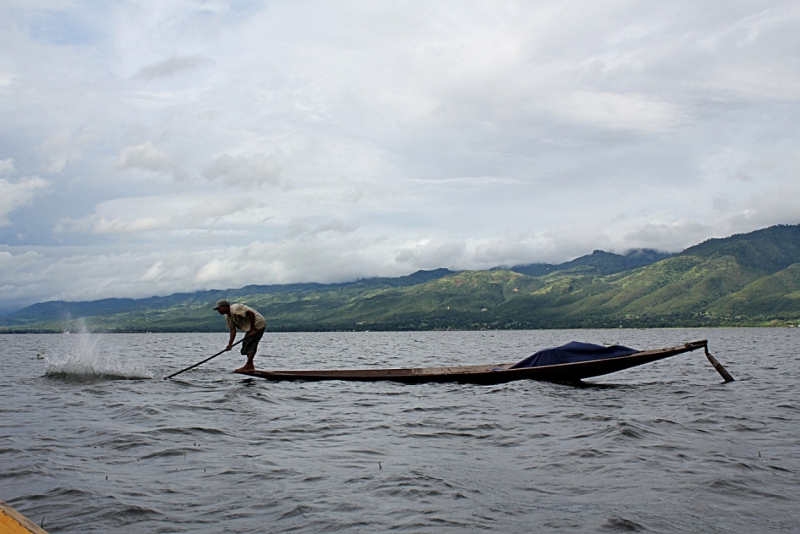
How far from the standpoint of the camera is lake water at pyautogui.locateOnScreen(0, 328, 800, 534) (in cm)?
812

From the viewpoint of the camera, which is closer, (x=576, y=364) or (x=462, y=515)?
(x=462, y=515)

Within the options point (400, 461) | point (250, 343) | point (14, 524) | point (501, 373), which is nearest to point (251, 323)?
point (250, 343)

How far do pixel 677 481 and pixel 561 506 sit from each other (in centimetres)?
263

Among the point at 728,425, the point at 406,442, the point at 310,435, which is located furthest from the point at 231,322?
the point at 728,425

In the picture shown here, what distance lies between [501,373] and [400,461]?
13.5 meters

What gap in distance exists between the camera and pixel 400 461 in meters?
11.4

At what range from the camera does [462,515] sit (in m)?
8.21

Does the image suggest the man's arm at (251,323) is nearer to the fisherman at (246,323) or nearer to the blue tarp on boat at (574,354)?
the fisherman at (246,323)

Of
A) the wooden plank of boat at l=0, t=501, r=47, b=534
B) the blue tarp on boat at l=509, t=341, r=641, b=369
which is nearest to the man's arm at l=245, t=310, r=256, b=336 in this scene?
the blue tarp on boat at l=509, t=341, r=641, b=369

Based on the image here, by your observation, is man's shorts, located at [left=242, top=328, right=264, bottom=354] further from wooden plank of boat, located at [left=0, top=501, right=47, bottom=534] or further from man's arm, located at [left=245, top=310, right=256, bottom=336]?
wooden plank of boat, located at [left=0, top=501, right=47, bottom=534]

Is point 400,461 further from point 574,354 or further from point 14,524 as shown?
point 574,354

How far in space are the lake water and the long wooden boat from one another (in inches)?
91.7

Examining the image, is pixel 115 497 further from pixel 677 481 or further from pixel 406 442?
pixel 677 481

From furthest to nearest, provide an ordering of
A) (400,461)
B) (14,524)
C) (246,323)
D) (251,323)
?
(251,323) < (246,323) < (400,461) < (14,524)
